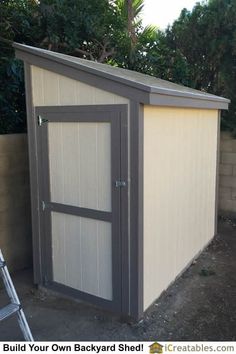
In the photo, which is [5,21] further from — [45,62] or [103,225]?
[103,225]

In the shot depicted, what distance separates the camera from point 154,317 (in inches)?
138

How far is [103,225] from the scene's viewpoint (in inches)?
136

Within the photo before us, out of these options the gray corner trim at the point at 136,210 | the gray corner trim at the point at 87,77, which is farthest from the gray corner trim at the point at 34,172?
the gray corner trim at the point at 136,210

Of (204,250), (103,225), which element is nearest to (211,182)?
(204,250)

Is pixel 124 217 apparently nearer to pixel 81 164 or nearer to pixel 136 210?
pixel 136 210

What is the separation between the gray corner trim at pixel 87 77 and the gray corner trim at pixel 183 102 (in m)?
0.15

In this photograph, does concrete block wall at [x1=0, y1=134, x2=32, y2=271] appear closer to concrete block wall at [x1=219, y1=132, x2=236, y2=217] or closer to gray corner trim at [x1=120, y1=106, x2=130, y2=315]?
gray corner trim at [x1=120, y1=106, x2=130, y2=315]

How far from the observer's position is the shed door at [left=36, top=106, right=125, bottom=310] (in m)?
3.33

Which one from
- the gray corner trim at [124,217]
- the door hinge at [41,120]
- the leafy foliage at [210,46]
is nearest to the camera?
the gray corner trim at [124,217]

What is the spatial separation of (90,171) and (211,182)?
2.63m

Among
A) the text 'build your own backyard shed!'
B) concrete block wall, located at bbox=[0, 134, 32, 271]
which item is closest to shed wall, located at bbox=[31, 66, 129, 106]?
the text 'build your own backyard shed!'

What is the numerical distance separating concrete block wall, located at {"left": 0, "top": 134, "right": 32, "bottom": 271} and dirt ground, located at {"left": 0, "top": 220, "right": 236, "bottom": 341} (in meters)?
0.29

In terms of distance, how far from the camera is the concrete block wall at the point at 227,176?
22.2ft

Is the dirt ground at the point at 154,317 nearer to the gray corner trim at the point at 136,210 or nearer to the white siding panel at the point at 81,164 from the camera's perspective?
the gray corner trim at the point at 136,210
